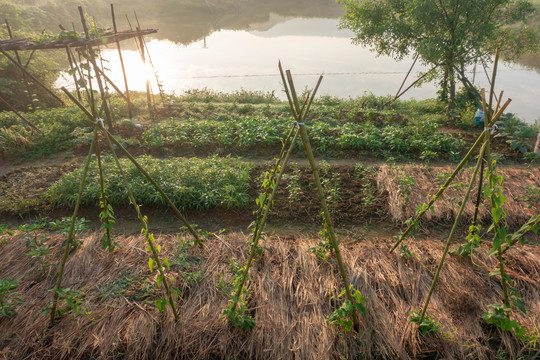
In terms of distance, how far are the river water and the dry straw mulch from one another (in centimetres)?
416

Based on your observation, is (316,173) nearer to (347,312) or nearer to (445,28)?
(347,312)

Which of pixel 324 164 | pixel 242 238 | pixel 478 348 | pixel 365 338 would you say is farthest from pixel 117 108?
pixel 478 348

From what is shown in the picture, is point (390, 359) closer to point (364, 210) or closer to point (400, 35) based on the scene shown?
point (364, 210)

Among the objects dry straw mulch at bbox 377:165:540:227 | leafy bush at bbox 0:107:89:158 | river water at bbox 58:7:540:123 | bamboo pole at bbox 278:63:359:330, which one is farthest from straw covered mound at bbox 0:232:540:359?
river water at bbox 58:7:540:123

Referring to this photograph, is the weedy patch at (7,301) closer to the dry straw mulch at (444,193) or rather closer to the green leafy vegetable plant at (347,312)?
the green leafy vegetable plant at (347,312)

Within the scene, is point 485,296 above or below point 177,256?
above

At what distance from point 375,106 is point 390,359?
804cm

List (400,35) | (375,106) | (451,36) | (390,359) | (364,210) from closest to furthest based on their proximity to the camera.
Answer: (390,359), (364,210), (451,36), (400,35), (375,106)

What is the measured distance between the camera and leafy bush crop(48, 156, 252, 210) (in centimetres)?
487

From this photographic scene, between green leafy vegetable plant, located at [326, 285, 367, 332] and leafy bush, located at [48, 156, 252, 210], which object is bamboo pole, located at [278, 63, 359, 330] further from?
leafy bush, located at [48, 156, 252, 210]

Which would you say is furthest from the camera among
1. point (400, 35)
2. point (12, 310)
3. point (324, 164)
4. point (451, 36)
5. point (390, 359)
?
point (400, 35)

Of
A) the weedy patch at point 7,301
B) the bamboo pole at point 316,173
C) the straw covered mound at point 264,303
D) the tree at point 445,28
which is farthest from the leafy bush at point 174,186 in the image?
the tree at point 445,28

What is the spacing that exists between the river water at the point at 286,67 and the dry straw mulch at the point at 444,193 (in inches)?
164

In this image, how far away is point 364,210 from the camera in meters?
4.73
